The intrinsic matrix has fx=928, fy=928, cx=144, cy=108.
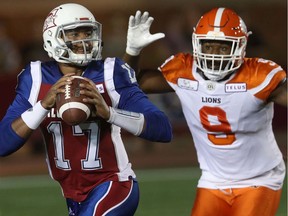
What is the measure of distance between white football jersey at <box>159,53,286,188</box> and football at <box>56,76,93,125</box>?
111 centimetres

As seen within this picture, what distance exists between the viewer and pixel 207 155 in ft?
17.2

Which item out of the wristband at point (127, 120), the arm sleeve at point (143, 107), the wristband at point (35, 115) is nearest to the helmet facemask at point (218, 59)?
the arm sleeve at point (143, 107)

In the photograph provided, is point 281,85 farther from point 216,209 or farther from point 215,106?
point 216,209

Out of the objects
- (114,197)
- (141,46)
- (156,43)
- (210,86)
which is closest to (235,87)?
(210,86)

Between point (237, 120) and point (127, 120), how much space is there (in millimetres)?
1001

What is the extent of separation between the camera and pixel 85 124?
4.55m

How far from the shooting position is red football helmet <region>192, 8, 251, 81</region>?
512 centimetres

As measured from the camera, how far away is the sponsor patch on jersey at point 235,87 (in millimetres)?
5121

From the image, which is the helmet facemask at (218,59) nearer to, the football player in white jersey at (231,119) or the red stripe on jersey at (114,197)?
the football player in white jersey at (231,119)

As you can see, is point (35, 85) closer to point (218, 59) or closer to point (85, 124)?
point (85, 124)

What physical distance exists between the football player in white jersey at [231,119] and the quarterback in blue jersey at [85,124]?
658 millimetres

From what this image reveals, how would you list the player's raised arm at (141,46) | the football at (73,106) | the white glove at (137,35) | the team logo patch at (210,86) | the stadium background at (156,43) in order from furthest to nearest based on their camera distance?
the stadium background at (156,43), the white glove at (137,35), the player's raised arm at (141,46), the team logo patch at (210,86), the football at (73,106)

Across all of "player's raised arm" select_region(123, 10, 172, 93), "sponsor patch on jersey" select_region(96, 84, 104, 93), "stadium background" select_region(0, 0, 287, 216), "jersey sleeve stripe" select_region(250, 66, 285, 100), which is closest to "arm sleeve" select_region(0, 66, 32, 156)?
"sponsor patch on jersey" select_region(96, 84, 104, 93)

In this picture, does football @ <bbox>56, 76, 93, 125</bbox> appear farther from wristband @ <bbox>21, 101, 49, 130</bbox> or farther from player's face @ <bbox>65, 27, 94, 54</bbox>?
player's face @ <bbox>65, 27, 94, 54</bbox>
